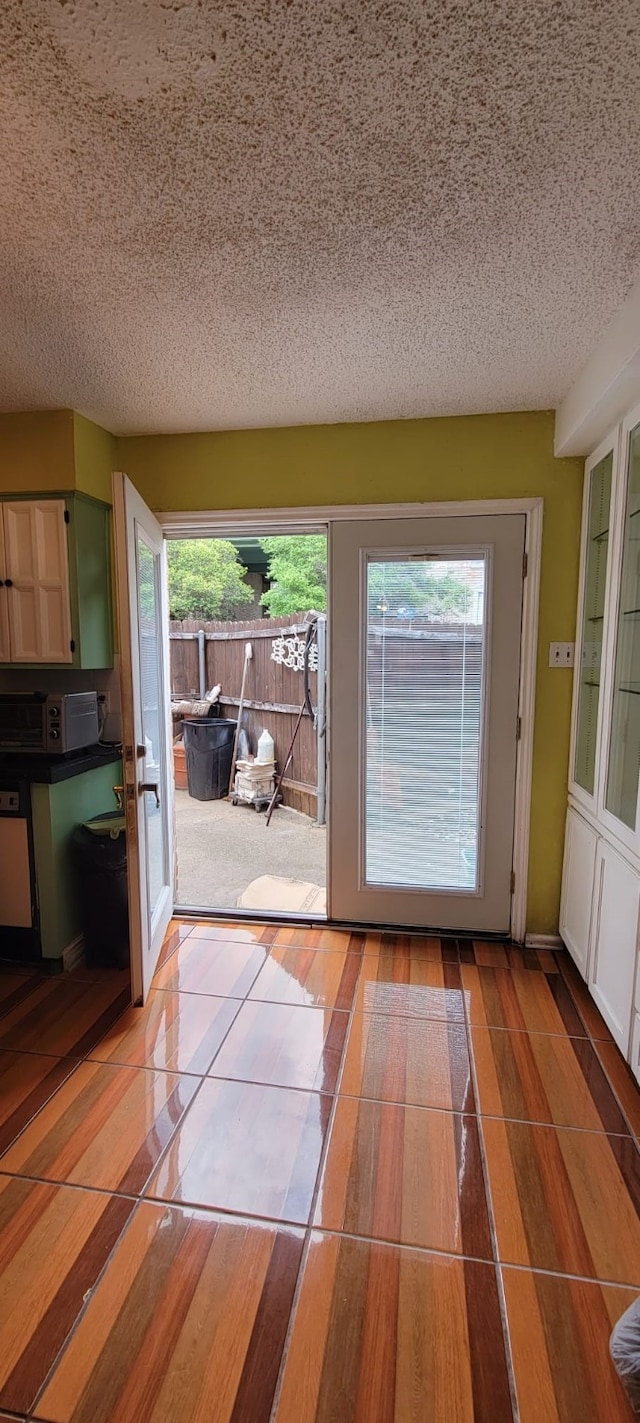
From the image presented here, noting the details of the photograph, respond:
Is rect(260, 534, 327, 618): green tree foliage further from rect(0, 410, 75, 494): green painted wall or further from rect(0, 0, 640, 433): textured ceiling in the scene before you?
rect(0, 0, 640, 433): textured ceiling

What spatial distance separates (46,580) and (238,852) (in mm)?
2522

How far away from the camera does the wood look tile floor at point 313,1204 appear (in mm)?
1130

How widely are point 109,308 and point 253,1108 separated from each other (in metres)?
2.41

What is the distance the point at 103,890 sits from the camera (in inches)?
101

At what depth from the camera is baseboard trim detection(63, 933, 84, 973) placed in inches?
102

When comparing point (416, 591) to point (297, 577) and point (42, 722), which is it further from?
point (297, 577)

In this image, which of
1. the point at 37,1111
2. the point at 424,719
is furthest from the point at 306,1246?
the point at 424,719

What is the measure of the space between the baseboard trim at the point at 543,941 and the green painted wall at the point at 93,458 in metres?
2.85

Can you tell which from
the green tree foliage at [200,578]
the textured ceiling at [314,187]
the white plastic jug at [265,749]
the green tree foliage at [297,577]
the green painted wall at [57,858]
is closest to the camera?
the textured ceiling at [314,187]

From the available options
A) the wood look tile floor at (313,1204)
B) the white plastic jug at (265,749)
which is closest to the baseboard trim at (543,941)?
the wood look tile floor at (313,1204)

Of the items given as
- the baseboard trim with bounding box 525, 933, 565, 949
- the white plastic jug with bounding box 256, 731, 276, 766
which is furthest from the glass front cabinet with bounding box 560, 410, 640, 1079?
the white plastic jug with bounding box 256, 731, 276, 766

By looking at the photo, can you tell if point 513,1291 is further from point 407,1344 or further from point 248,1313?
point 248,1313

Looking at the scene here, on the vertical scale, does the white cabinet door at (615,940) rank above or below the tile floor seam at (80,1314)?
above

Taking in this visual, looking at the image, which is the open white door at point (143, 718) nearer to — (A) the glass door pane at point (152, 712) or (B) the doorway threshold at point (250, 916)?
(A) the glass door pane at point (152, 712)
